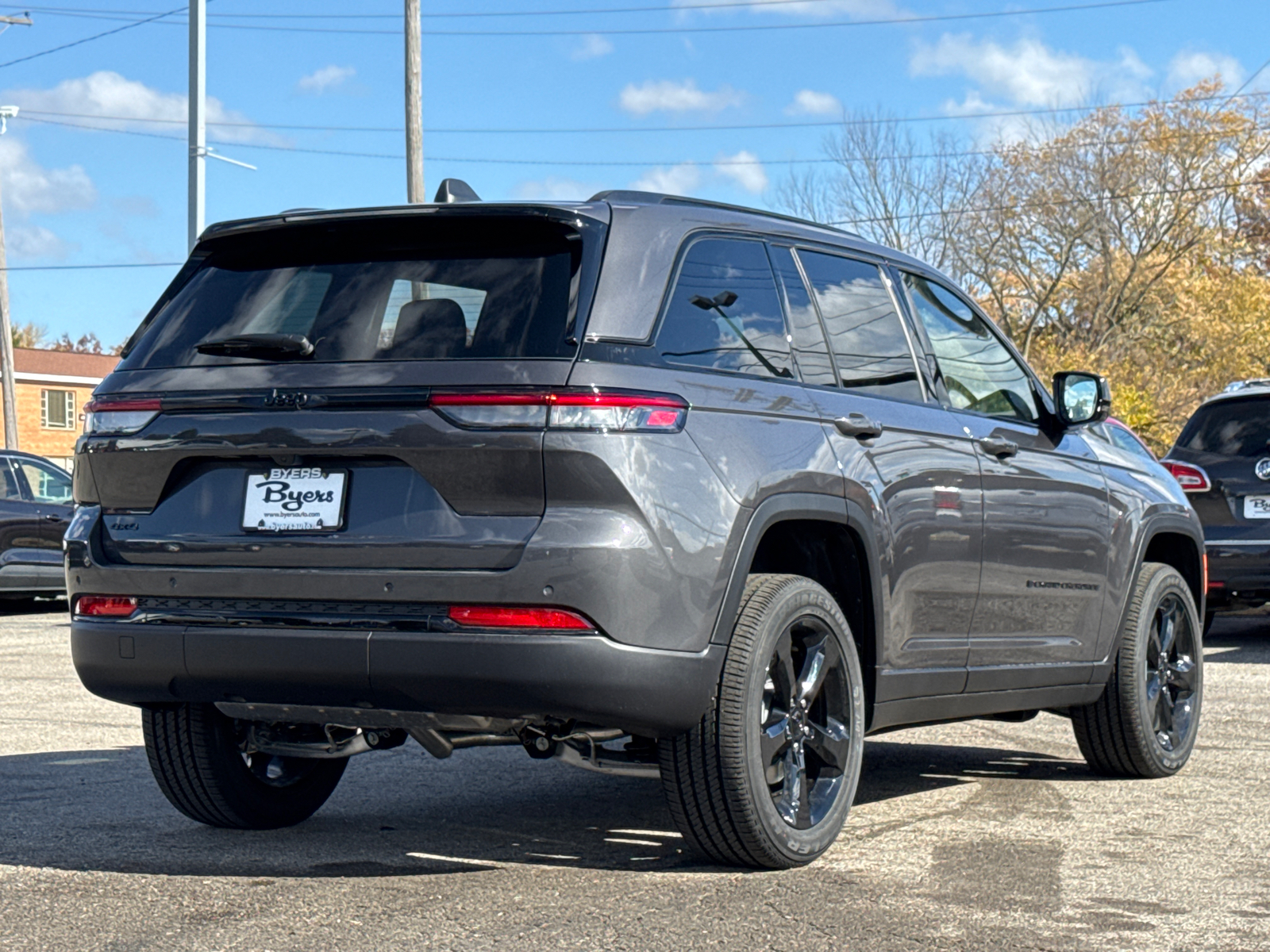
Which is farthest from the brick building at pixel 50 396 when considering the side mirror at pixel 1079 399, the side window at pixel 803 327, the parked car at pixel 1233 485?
the side window at pixel 803 327

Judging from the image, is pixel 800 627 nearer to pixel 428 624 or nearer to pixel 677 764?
pixel 677 764

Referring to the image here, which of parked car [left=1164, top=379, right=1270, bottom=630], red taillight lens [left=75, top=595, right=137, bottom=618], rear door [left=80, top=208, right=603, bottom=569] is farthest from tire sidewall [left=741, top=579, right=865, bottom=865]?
parked car [left=1164, top=379, right=1270, bottom=630]

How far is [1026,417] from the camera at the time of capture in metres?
6.49

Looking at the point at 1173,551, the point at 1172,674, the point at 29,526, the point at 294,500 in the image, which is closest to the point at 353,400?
the point at 294,500

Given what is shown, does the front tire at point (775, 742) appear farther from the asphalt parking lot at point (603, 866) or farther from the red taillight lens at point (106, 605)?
the red taillight lens at point (106, 605)

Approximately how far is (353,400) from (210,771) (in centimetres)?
152

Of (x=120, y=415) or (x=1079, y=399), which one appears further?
(x=1079, y=399)

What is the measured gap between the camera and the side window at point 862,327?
548 centimetres

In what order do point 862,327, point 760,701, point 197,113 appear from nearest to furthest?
point 760,701 → point 862,327 → point 197,113

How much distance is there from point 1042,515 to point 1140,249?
3654 cm

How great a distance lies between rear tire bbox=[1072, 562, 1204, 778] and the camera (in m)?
6.78

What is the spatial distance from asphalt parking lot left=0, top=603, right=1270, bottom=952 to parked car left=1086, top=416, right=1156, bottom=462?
1.35 metres

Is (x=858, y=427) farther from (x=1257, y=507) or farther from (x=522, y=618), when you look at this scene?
(x=1257, y=507)

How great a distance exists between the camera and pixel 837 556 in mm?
5312
